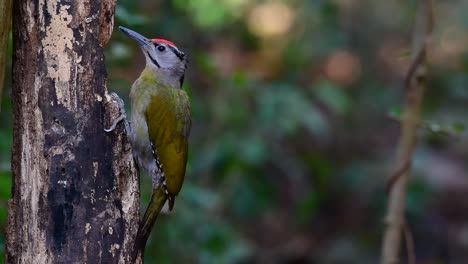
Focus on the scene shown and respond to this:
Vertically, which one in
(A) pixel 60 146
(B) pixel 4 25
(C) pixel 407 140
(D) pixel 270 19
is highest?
(B) pixel 4 25

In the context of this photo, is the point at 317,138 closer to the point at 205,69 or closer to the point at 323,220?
the point at 323,220

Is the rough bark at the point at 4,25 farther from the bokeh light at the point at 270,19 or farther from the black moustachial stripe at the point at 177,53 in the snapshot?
the bokeh light at the point at 270,19

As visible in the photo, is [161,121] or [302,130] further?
[302,130]

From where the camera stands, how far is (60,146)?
4.01 m

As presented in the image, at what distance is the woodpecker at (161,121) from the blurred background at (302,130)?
0.29m

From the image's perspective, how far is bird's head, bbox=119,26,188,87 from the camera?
527cm

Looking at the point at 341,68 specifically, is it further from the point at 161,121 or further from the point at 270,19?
the point at 161,121

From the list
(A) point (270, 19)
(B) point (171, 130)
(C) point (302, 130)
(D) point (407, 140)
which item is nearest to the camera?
(B) point (171, 130)

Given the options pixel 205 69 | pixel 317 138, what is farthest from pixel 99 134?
pixel 317 138

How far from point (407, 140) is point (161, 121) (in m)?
1.54

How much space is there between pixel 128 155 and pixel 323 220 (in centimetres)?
595

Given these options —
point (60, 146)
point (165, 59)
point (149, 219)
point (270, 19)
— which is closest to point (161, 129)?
point (165, 59)

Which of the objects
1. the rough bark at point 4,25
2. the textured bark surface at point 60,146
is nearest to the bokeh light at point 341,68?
the textured bark surface at point 60,146

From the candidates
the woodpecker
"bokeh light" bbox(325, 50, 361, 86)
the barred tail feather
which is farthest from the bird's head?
"bokeh light" bbox(325, 50, 361, 86)
